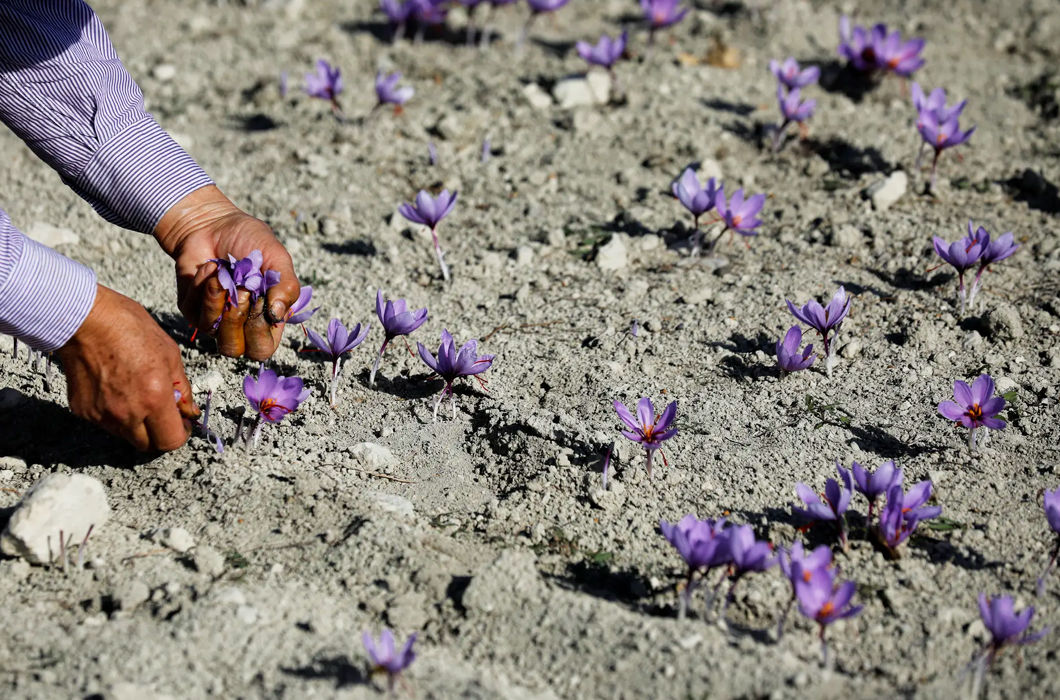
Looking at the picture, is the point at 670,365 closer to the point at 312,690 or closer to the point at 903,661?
the point at 903,661

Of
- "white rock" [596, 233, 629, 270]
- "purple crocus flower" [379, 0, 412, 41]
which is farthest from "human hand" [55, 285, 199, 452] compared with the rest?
"purple crocus flower" [379, 0, 412, 41]

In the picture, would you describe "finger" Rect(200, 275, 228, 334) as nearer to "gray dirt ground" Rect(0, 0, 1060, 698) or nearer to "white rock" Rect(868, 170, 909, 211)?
"gray dirt ground" Rect(0, 0, 1060, 698)

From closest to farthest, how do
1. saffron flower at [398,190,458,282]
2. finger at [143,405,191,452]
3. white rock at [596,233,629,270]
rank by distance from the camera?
finger at [143,405,191,452]
saffron flower at [398,190,458,282]
white rock at [596,233,629,270]

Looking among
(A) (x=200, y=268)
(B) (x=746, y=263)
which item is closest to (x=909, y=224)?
(B) (x=746, y=263)

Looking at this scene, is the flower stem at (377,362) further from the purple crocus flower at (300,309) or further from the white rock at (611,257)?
the white rock at (611,257)

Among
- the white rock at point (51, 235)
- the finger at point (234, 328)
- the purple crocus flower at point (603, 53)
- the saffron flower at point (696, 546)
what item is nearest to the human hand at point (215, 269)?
the finger at point (234, 328)

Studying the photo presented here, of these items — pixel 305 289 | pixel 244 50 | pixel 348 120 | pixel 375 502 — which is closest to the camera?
pixel 375 502
